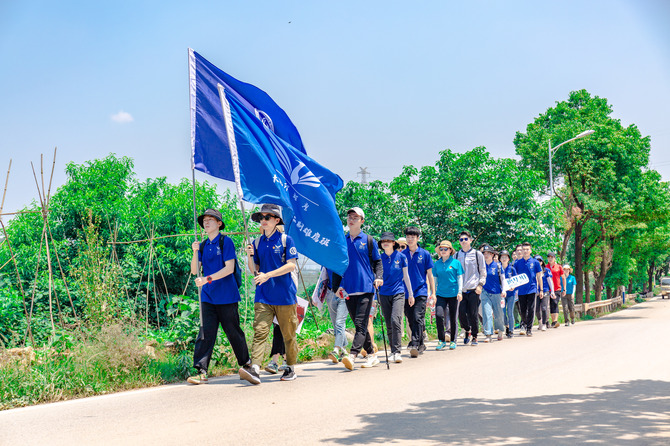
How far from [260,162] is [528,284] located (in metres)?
9.47

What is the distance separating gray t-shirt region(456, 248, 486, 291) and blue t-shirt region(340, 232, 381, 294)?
3917 millimetres

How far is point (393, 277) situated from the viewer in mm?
9562

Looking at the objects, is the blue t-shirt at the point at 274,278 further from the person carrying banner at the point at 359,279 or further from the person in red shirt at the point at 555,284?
the person in red shirt at the point at 555,284

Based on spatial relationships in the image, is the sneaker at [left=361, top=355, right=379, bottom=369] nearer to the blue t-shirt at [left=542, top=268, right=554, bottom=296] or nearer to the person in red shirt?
the blue t-shirt at [left=542, top=268, right=554, bottom=296]

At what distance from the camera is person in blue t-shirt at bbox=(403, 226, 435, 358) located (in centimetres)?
1033

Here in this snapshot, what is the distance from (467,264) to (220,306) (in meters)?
6.26

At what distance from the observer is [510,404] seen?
19.5 feet

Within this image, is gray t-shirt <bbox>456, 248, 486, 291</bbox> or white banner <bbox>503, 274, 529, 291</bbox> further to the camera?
white banner <bbox>503, 274, 529, 291</bbox>

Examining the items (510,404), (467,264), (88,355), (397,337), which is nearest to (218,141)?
(88,355)

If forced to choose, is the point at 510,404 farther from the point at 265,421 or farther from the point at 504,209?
the point at 504,209

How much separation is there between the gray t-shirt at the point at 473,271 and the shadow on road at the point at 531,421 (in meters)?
5.68

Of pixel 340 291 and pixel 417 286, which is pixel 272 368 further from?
pixel 417 286

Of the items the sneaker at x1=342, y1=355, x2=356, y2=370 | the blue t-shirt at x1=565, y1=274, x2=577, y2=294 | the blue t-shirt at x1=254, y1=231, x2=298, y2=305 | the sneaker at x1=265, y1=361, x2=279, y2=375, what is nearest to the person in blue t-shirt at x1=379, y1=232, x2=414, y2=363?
the sneaker at x1=342, y1=355, x2=356, y2=370

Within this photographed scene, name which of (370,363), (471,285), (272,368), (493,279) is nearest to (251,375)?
(272,368)
